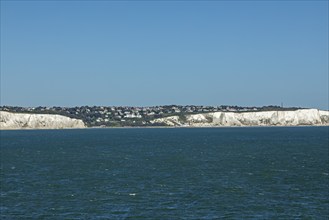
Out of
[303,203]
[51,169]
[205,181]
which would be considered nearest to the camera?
[303,203]

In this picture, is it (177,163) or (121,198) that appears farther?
(177,163)

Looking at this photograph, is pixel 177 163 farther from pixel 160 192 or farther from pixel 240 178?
pixel 160 192

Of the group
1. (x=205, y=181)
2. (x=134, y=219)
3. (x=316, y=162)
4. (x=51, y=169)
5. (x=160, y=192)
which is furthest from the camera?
(x=316, y=162)

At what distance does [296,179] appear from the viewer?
6956 cm

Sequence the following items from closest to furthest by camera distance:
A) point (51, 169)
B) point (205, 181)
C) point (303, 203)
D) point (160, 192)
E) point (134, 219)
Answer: point (134, 219), point (303, 203), point (160, 192), point (205, 181), point (51, 169)

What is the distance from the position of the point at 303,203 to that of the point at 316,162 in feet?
144

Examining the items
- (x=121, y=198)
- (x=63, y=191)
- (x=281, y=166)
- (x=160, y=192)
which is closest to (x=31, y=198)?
(x=63, y=191)

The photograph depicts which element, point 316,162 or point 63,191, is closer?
point 63,191

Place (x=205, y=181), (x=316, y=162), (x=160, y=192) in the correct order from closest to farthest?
(x=160, y=192)
(x=205, y=181)
(x=316, y=162)

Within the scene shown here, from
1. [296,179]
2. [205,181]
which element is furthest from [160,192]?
[296,179]

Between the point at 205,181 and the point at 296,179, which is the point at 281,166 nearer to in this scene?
the point at 296,179

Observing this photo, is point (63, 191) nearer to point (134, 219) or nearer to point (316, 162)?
point (134, 219)

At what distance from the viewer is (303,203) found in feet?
170

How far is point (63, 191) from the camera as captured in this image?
59875 millimetres
